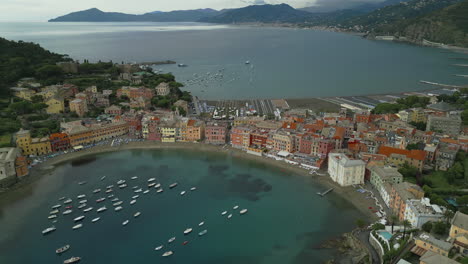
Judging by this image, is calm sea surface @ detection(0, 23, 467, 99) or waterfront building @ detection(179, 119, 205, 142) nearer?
waterfront building @ detection(179, 119, 205, 142)

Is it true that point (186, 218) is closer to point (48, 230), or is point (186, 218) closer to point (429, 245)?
point (48, 230)

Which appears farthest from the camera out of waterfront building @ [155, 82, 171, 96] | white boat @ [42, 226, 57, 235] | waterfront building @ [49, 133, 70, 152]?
waterfront building @ [155, 82, 171, 96]

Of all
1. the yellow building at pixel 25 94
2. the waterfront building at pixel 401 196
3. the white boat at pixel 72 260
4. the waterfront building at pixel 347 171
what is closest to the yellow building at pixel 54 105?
the yellow building at pixel 25 94

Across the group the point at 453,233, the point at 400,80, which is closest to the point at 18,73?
the point at 453,233

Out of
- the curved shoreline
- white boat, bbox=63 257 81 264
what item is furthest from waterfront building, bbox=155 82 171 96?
white boat, bbox=63 257 81 264

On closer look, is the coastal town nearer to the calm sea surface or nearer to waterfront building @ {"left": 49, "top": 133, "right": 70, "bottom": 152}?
waterfront building @ {"left": 49, "top": 133, "right": 70, "bottom": 152}

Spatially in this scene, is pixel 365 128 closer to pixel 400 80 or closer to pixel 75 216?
pixel 75 216

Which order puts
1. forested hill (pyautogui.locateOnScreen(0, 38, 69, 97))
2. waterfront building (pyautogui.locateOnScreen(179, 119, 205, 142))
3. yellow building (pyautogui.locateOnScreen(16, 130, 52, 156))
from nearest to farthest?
yellow building (pyautogui.locateOnScreen(16, 130, 52, 156)), waterfront building (pyautogui.locateOnScreen(179, 119, 205, 142)), forested hill (pyautogui.locateOnScreen(0, 38, 69, 97))
